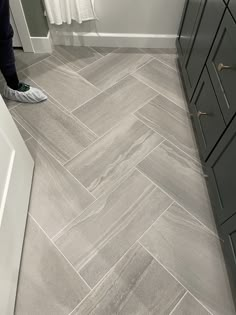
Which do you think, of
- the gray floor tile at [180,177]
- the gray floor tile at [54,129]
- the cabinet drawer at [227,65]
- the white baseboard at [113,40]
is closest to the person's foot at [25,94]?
the gray floor tile at [54,129]

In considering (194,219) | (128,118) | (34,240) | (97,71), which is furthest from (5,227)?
(97,71)

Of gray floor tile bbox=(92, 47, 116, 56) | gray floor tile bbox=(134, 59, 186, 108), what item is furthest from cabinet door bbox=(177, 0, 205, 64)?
gray floor tile bbox=(92, 47, 116, 56)

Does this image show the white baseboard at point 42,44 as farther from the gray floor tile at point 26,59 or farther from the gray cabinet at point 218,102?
the gray cabinet at point 218,102

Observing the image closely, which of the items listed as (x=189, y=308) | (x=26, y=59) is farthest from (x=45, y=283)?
(x=26, y=59)

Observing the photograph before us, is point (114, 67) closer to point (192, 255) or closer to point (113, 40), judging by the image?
point (113, 40)

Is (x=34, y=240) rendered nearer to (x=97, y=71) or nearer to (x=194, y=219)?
(x=194, y=219)

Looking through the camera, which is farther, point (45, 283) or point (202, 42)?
point (202, 42)

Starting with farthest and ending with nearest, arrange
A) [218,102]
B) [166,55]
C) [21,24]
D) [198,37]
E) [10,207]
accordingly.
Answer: [166,55] < [21,24] < [198,37] < [218,102] < [10,207]

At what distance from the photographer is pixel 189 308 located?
96cm

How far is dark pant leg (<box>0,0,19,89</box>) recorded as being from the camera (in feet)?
3.77

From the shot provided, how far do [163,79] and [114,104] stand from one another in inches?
16.8

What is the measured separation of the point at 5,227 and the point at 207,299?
0.81 meters

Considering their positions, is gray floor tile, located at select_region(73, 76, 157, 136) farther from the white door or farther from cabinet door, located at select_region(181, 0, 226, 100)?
the white door

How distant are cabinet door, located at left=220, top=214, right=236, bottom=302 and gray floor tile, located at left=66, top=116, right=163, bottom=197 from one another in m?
0.54
